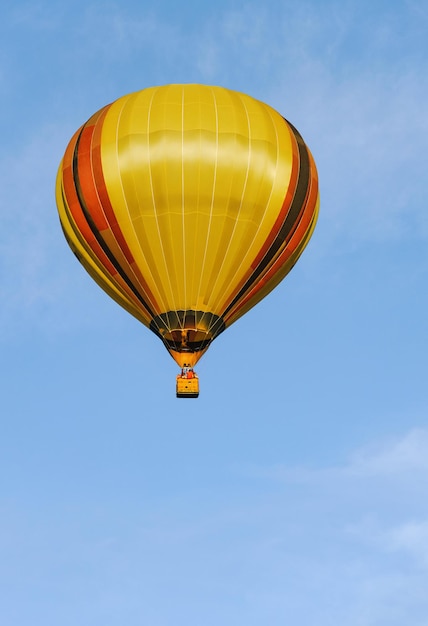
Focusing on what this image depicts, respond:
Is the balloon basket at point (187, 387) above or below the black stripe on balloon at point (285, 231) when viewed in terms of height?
below

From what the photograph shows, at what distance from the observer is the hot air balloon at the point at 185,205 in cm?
5075

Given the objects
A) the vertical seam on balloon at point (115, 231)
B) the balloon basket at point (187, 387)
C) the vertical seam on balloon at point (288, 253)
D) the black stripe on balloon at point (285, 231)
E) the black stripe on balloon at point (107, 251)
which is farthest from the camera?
the vertical seam on balloon at point (288, 253)

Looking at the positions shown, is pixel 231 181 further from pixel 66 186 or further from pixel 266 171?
pixel 66 186

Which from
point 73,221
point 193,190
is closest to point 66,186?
point 73,221

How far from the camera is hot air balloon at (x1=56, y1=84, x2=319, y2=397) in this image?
50.8m

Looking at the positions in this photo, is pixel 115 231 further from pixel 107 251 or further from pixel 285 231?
pixel 285 231

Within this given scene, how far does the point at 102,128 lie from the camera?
52.1 metres

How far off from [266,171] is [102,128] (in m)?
4.85

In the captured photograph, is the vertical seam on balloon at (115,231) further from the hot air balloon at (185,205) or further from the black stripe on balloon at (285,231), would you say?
the black stripe on balloon at (285,231)

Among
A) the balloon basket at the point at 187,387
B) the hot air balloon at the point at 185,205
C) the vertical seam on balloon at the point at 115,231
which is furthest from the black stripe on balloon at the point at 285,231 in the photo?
the vertical seam on balloon at the point at 115,231

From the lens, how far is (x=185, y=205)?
50.7 metres

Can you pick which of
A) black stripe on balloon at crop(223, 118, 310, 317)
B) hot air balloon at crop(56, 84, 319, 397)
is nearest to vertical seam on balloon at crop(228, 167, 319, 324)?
hot air balloon at crop(56, 84, 319, 397)

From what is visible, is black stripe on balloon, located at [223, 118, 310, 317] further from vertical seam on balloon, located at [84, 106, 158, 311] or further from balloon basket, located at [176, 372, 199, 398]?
vertical seam on balloon, located at [84, 106, 158, 311]

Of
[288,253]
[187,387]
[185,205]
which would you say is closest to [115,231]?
[185,205]
